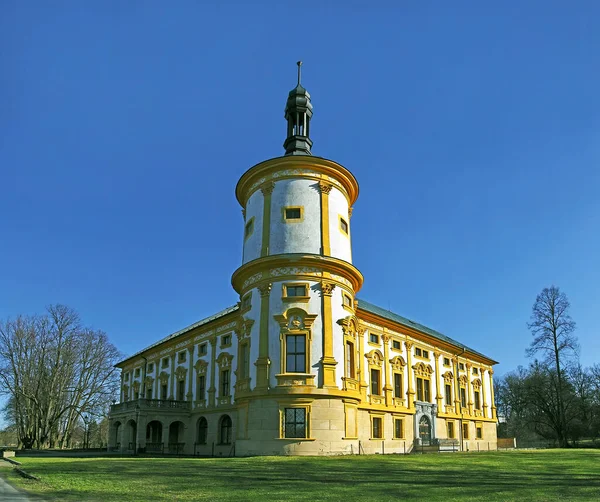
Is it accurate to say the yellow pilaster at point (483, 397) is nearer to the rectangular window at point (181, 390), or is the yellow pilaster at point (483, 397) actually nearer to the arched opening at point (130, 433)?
the rectangular window at point (181, 390)

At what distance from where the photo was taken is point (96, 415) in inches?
2319

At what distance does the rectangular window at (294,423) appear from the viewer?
1125 inches

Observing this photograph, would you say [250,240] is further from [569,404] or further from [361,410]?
[569,404]

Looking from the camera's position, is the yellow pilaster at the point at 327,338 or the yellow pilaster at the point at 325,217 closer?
the yellow pilaster at the point at 327,338

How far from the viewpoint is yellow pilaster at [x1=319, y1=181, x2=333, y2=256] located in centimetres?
3228

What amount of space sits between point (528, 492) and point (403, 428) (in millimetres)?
29722

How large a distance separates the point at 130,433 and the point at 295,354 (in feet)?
83.9

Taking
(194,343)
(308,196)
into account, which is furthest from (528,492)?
(194,343)

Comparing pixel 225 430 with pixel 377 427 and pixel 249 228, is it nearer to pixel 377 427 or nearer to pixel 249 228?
pixel 377 427

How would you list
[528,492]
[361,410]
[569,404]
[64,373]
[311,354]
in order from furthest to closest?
[569,404] → [64,373] → [361,410] → [311,354] → [528,492]

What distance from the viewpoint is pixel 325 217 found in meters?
32.9

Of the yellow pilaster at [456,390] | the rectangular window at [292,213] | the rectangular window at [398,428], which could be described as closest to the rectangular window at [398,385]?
the rectangular window at [398,428]

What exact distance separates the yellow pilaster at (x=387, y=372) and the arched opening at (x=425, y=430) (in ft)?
15.6

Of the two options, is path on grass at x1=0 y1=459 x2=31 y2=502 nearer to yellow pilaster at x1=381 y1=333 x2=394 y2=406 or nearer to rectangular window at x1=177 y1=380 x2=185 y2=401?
yellow pilaster at x1=381 y1=333 x2=394 y2=406
